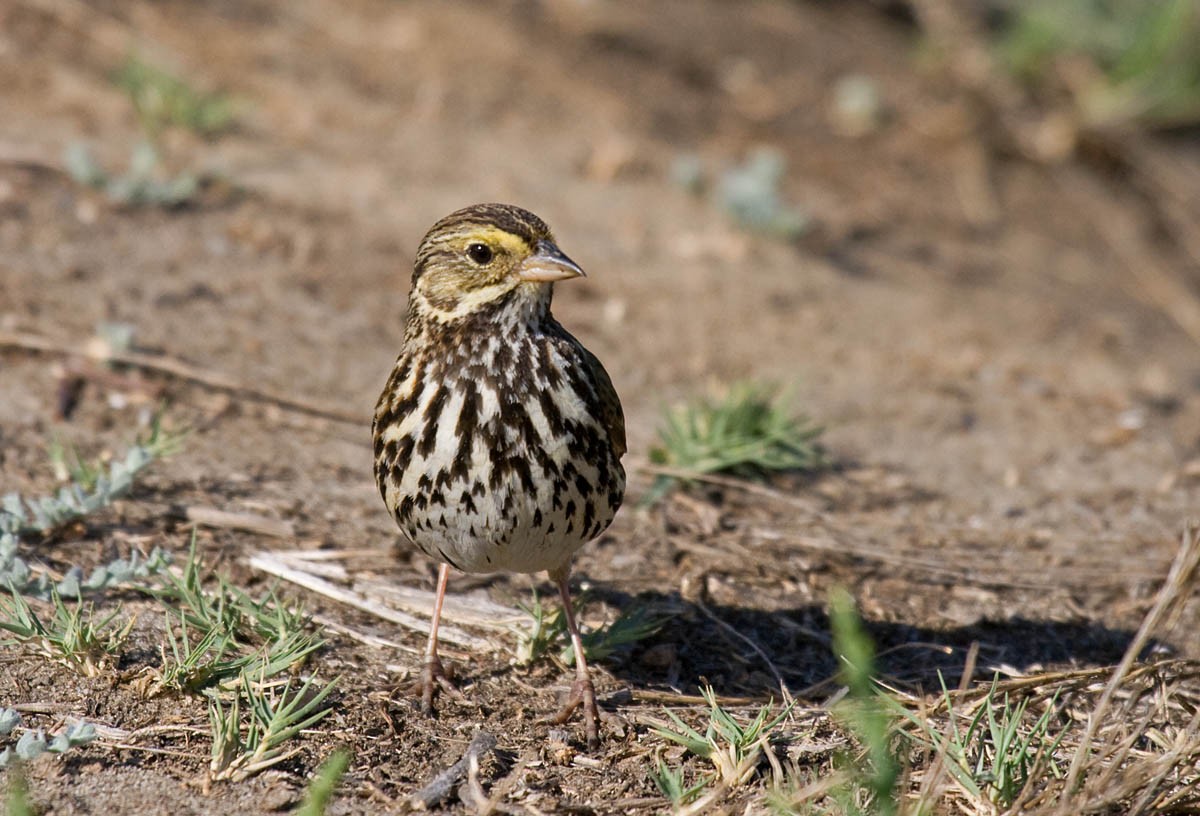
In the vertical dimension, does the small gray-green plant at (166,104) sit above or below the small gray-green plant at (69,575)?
above

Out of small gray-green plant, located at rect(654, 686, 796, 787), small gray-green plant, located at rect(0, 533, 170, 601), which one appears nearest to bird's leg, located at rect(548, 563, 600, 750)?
small gray-green plant, located at rect(654, 686, 796, 787)

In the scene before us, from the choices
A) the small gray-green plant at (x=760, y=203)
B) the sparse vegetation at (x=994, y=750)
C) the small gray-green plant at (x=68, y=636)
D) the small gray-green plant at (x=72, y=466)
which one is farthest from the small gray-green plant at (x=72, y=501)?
the small gray-green plant at (x=760, y=203)

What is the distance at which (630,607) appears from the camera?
219 inches

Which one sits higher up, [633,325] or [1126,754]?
[633,325]

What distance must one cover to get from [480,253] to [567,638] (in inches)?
59.2

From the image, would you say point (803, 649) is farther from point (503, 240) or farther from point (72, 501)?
point (72, 501)

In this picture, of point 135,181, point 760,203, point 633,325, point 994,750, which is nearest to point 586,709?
point 994,750

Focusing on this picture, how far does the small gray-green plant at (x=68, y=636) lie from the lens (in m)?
4.65

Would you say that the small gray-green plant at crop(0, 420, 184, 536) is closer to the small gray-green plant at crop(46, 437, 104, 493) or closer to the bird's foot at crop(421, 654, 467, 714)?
the small gray-green plant at crop(46, 437, 104, 493)

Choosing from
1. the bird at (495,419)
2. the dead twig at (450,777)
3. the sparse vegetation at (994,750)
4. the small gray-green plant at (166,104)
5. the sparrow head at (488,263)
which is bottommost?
the dead twig at (450,777)

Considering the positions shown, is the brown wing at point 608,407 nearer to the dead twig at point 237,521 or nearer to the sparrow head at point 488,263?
the sparrow head at point 488,263

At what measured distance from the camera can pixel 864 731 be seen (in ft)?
11.6

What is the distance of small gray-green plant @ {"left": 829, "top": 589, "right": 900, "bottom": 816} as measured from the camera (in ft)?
10.6

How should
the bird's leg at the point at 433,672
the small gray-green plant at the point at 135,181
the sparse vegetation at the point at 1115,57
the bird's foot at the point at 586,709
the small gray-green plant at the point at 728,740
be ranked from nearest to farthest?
the small gray-green plant at the point at 728,740 → the bird's foot at the point at 586,709 → the bird's leg at the point at 433,672 → the small gray-green plant at the point at 135,181 → the sparse vegetation at the point at 1115,57
